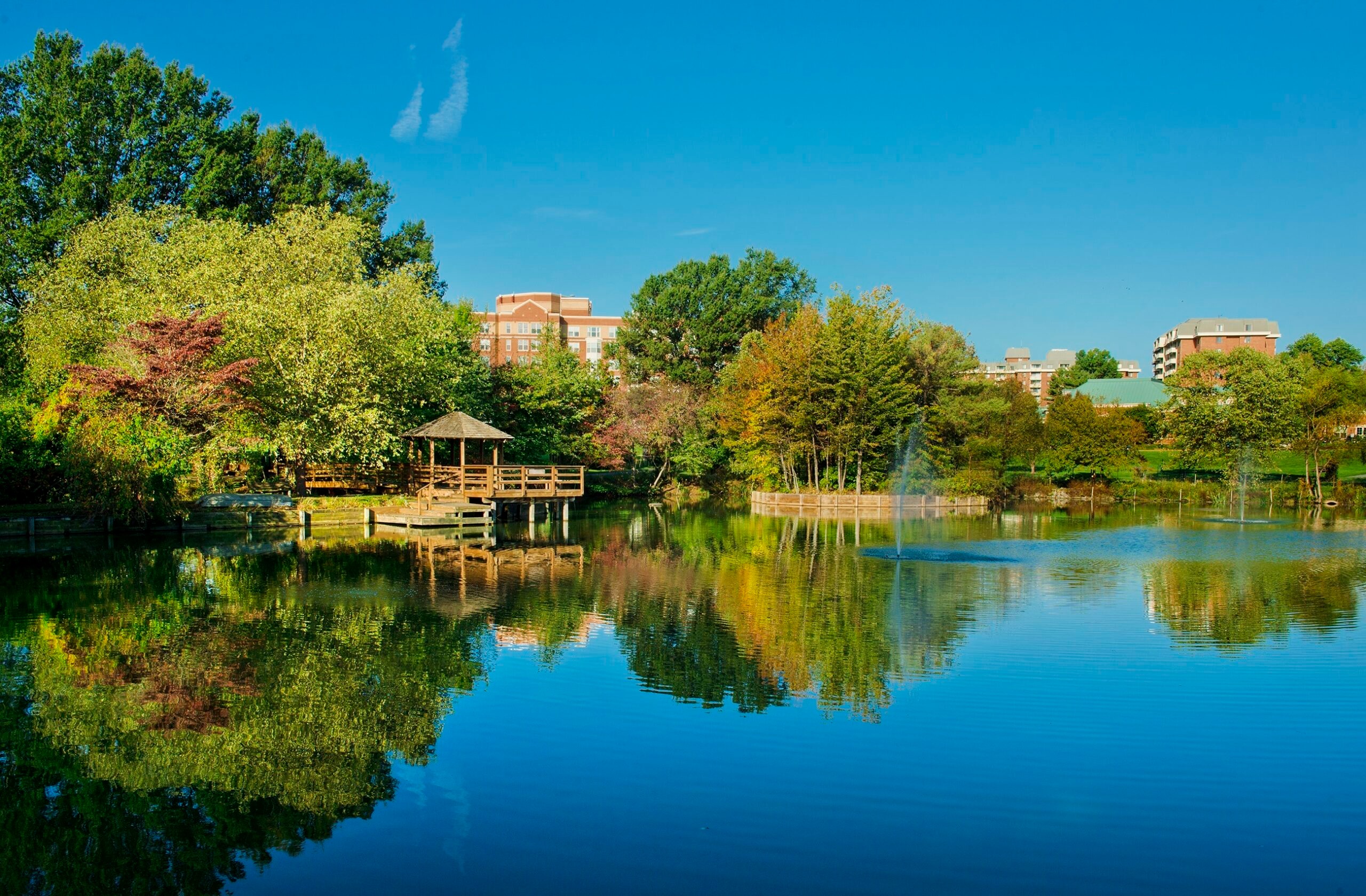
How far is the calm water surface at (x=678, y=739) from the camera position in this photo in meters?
5.80

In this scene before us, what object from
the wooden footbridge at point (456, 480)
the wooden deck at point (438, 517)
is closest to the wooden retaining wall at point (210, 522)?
the wooden deck at point (438, 517)

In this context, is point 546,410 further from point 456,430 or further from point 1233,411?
point 1233,411

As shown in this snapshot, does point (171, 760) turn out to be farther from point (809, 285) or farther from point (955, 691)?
point (809, 285)

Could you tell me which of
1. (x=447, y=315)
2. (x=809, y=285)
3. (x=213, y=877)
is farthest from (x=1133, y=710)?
(x=809, y=285)

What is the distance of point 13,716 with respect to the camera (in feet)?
27.4

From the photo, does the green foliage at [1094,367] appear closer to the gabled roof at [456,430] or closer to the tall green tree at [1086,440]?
the tall green tree at [1086,440]

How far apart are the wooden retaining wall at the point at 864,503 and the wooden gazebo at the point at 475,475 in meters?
10.1

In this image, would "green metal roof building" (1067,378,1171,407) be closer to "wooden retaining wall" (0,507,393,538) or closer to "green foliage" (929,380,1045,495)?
"green foliage" (929,380,1045,495)

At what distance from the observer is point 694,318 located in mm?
59250

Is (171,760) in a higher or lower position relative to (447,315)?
lower

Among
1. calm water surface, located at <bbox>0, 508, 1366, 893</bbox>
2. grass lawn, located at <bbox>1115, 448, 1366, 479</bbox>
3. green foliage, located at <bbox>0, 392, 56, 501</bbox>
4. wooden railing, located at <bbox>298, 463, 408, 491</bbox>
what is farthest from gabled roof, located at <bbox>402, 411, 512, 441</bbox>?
grass lawn, located at <bbox>1115, 448, 1366, 479</bbox>

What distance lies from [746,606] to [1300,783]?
8.08m

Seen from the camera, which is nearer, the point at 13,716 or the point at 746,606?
the point at 13,716

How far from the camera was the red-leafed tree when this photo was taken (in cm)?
2406
